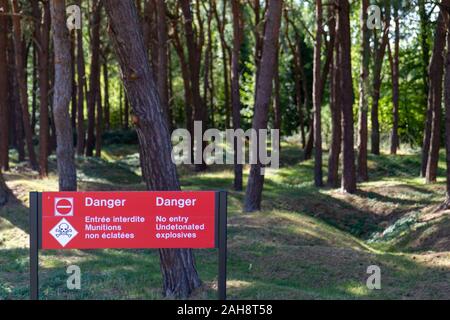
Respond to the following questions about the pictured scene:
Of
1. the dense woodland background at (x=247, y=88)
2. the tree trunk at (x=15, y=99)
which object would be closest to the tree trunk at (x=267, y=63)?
the dense woodland background at (x=247, y=88)

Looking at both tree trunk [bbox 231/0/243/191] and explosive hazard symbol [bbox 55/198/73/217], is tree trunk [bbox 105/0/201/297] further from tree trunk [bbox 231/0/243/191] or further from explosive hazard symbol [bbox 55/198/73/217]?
tree trunk [bbox 231/0/243/191]

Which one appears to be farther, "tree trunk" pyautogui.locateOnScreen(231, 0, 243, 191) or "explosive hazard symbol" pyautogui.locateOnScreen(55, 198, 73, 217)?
"tree trunk" pyautogui.locateOnScreen(231, 0, 243, 191)

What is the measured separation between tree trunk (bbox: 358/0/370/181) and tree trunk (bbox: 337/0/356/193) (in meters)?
0.79

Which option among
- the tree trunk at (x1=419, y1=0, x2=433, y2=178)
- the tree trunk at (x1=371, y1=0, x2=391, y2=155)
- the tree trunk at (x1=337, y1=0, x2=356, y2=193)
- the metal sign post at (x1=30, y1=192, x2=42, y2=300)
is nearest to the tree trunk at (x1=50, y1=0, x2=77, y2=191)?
the tree trunk at (x1=419, y1=0, x2=433, y2=178)

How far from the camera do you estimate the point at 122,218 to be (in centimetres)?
822

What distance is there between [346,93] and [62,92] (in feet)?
34.6

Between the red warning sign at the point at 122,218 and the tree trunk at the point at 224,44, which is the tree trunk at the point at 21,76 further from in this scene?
the red warning sign at the point at 122,218

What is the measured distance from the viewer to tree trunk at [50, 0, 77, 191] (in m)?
16.8

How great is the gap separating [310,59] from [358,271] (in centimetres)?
3849

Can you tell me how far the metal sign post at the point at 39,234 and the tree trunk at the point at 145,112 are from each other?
1.28 meters

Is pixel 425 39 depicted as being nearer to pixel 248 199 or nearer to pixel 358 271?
pixel 248 199

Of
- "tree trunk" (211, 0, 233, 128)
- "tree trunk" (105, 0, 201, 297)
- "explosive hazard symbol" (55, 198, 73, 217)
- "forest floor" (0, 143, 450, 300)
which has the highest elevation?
"tree trunk" (211, 0, 233, 128)

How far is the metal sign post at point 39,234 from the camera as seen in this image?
319 inches

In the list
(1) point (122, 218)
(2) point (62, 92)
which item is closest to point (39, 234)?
(1) point (122, 218)
